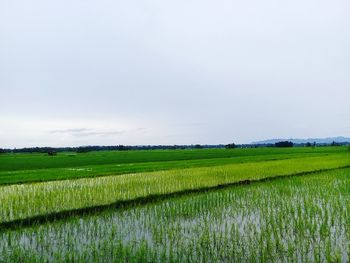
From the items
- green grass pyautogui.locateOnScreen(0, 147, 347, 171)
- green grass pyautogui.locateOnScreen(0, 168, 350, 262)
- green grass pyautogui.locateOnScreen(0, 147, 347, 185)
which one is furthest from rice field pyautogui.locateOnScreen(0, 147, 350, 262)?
green grass pyautogui.locateOnScreen(0, 147, 347, 171)

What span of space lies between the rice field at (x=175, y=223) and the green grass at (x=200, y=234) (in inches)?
0.8

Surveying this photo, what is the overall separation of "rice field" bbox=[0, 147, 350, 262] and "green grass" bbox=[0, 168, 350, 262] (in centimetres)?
2

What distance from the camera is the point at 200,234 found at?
24.3 feet

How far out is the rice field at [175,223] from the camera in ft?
20.1

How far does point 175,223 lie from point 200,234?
1259mm

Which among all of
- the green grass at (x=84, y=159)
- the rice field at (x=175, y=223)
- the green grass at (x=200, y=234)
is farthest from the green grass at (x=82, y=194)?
the green grass at (x=84, y=159)

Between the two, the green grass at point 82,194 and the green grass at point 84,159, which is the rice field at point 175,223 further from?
the green grass at point 84,159

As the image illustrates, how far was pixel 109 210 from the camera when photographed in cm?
1057

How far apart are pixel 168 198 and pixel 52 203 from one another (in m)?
3.94

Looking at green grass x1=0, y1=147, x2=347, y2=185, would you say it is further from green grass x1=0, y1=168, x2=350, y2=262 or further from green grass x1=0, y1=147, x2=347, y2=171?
green grass x1=0, y1=168, x2=350, y2=262

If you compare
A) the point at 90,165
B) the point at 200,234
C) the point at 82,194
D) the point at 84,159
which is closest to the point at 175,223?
the point at 200,234

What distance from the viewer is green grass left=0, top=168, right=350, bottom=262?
600cm

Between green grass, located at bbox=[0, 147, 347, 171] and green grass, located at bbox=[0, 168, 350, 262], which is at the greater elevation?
green grass, located at bbox=[0, 147, 347, 171]

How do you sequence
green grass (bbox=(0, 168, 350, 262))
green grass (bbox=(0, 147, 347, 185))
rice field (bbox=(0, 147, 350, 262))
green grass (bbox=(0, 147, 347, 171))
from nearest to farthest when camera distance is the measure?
1. green grass (bbox=(0, 168, 350, 262))
2. rice field (bbox=(0, 147, 350, 262))
3. green grass (bbox=(0, 147, 347, 185))
4. green grass (bbox=(0, 147, 347, 171))
